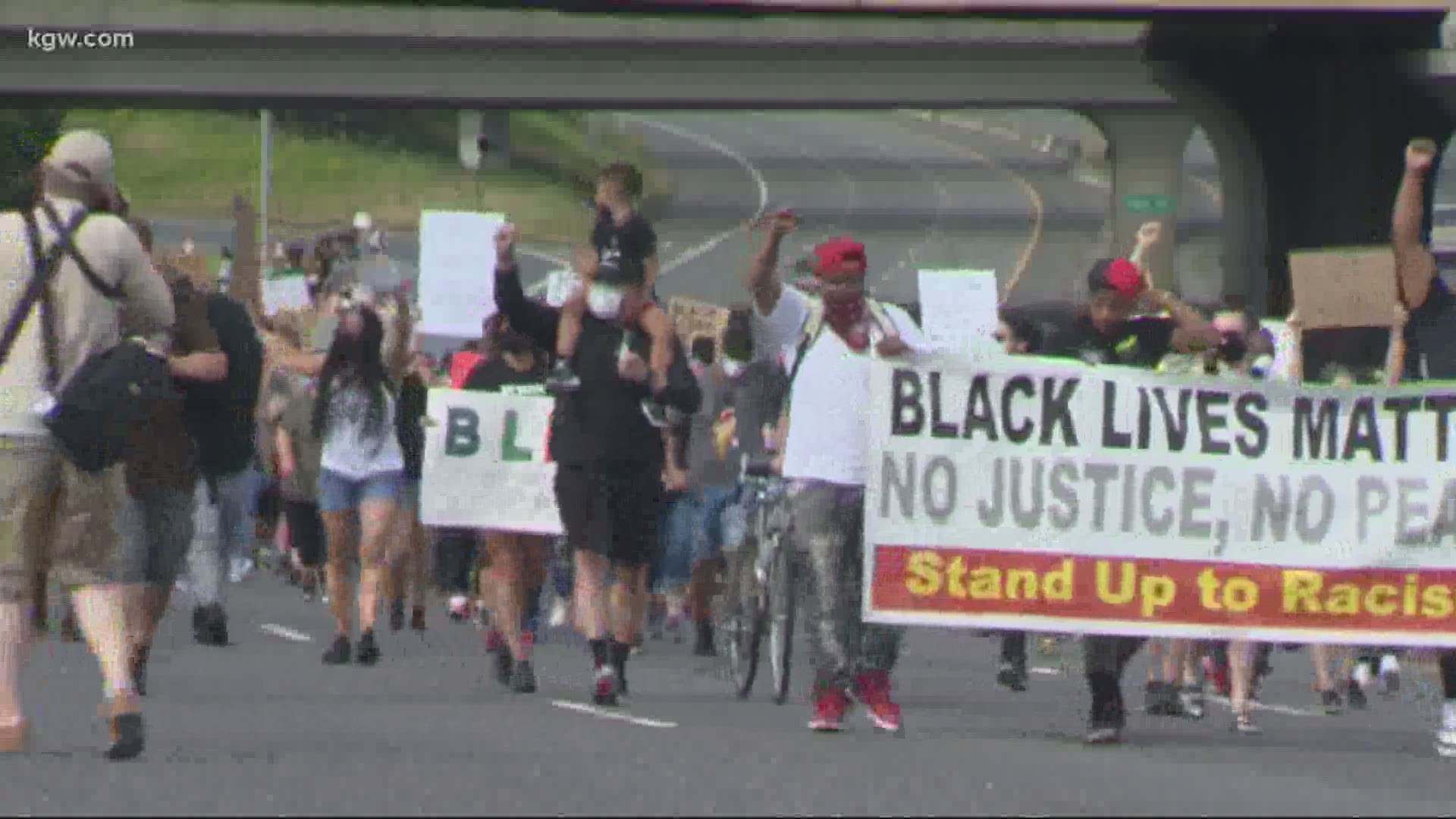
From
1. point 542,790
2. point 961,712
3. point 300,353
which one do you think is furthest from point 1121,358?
point 300,353

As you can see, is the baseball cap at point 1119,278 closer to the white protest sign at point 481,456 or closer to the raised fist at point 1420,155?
the raised fist at point 1420,155

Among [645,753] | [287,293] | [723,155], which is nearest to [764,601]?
[645,753]

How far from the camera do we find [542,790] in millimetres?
10703

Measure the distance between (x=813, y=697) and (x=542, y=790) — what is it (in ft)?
10.3

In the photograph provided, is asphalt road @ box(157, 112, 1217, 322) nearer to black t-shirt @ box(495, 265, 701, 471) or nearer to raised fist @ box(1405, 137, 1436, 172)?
black t-shirt @ box(495, 265, 701, 471)

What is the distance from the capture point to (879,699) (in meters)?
13.8

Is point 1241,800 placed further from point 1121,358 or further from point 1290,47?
point 1290,47

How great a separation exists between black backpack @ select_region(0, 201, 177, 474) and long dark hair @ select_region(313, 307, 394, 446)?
6891 millimetres

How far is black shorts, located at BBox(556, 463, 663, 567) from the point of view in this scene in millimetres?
15375

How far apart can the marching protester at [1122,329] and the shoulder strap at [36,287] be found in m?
4.05

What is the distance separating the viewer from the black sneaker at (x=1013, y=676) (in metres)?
17.7

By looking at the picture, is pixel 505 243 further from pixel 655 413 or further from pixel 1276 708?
pixel 1276 708

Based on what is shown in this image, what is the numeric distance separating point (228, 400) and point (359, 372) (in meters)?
3.80

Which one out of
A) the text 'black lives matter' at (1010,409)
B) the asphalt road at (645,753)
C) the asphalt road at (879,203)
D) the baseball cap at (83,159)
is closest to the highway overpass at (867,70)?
the asphalt road at (879,203)
